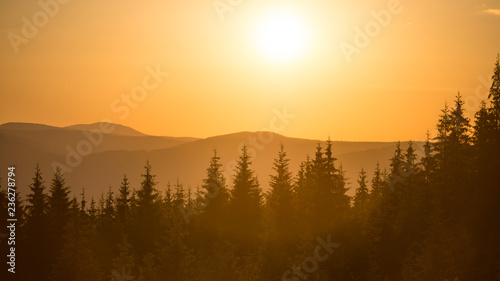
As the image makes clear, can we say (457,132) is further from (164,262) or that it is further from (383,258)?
(164,262)

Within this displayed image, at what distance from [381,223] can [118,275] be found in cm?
2332

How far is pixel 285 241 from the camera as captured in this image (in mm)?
46531

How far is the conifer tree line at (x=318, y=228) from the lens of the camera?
133 feet

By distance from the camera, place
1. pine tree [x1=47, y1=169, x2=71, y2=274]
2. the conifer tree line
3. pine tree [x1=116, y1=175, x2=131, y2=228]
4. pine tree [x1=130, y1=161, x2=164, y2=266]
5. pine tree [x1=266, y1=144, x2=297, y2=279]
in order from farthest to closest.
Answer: pine tree [x1=116, y1=175, x2=131, y2=228], pine tree [x1=130, y1=161, x2=164, y2=266], pine tree [x1=47, y1=169, x2=71, y2=274], pine tree [x1=266, y1=144, x2=297, y2=279], the conifer tree line

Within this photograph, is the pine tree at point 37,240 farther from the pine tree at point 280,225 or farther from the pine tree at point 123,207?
the pine tree at point 280,225

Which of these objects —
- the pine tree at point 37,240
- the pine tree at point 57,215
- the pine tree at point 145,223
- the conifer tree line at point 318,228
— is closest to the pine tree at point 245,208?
the conifer tree line at point 318,228

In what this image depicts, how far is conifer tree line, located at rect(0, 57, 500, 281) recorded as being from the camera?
133 feet

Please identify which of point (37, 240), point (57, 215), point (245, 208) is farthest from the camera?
point (57, 215)

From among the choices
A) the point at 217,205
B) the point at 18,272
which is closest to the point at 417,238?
the point at 217,205

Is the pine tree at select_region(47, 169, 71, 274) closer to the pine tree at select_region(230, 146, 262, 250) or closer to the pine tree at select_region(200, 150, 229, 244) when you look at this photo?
the pine tree at select_region(200, 150, 229, 244)

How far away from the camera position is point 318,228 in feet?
151

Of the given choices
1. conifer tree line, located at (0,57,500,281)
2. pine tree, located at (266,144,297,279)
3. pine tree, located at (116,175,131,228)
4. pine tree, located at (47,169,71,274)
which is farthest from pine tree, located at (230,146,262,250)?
pine tree, located at (47,169,71,274)

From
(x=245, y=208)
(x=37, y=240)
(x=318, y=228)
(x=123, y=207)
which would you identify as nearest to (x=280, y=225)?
(x=318, y=228)

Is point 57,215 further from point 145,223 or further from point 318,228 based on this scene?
point 318,228
